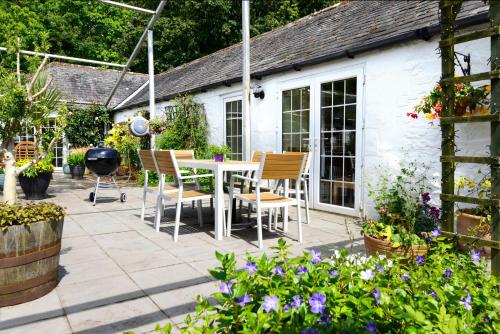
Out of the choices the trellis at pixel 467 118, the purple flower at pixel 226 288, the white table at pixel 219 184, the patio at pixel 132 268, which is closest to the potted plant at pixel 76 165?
the patio at pixel 132 268

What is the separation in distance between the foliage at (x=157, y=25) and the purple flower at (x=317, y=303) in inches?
823

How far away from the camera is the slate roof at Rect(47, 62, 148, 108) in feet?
53.6

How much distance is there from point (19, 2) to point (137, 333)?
2810cm

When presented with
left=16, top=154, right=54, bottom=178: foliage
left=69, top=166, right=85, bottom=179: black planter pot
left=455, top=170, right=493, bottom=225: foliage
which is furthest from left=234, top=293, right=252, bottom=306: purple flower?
left=69, top=166, right=85, bottom=179: black planter pot

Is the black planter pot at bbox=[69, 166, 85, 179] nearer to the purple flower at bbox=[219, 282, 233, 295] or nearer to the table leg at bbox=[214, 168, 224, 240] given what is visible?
the table leg at bbox=[214, 168, 224, 240]

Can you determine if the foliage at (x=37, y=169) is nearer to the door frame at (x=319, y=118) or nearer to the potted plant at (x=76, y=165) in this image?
the potted plant at (x=76, y=165)

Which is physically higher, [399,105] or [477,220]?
[399,105]

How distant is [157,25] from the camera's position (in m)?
21.5

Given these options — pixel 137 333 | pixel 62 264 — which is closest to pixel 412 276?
pixel 137 333

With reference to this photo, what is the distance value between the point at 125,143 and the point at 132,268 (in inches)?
365

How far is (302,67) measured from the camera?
21.4 ft

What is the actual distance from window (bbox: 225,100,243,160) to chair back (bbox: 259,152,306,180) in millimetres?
4934

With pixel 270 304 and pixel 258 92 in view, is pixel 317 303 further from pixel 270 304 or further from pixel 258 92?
pixel 258 92

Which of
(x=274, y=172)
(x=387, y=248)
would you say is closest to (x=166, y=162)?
(x=274, y=172)
